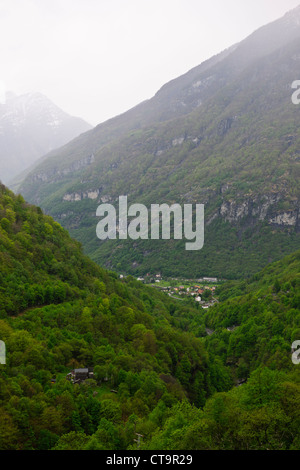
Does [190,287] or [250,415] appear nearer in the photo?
[250,415]

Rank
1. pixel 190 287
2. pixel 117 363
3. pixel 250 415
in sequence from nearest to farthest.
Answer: pixel 250 415
pixel 117 363
pixel 190 287

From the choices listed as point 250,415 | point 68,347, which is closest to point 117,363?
point 68,347

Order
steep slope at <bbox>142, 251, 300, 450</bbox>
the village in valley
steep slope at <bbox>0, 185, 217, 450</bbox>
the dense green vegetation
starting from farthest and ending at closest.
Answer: the village in valley
steep slope at <bbox>0, 185, 217, 450</bbox>
the dense green vegetation
steep slope at <bbox>142, 251, 300, 450</bbox>

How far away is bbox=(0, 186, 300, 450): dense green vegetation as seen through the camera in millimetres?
27109

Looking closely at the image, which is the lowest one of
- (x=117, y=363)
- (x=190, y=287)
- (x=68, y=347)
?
(x=190, y=287)

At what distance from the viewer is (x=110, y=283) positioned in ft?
224

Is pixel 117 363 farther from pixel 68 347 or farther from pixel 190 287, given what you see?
pixel 190 287

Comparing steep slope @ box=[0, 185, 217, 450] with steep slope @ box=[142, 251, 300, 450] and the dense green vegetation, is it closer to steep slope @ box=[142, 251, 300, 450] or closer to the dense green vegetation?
the dense green vegetation

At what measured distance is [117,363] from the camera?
141ft

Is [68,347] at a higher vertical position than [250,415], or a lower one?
lower

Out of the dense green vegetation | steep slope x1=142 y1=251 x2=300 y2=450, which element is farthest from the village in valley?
steep slope x1=142 y1=251 x2=300 y2=450
